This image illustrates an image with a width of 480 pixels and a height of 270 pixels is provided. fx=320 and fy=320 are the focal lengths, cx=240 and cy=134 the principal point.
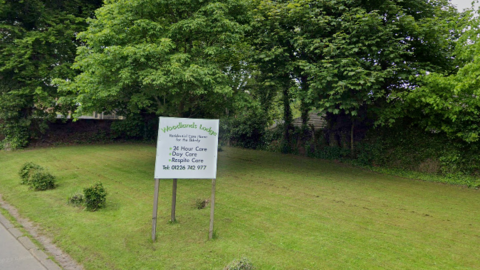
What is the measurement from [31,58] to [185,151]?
18904 mm

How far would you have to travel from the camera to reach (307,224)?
6887 millimetres

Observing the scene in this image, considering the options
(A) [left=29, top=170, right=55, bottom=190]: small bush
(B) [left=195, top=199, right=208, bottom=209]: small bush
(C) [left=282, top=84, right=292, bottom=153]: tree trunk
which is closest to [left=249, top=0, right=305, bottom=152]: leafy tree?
(C) [left=282, top=84, right=292, bottom=153]: tree trunk

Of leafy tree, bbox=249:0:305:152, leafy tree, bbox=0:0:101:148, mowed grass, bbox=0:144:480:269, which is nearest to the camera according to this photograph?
mowed grass, bbox=0:144:480:269

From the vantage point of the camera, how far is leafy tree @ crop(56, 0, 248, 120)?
10.4m

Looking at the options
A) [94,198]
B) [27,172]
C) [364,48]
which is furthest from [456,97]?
A: [27,172]

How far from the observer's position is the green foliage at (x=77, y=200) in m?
8.13

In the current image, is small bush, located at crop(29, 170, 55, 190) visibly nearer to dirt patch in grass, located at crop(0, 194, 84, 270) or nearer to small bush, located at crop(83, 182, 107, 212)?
dirt patch in grass, located at crop(0, 194, 84, 270)

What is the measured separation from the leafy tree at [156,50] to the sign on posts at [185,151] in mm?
4214

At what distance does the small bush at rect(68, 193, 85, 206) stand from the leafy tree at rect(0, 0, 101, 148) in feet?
42.6

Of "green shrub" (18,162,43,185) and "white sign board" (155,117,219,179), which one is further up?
"white sign board" (155,117,219,179)

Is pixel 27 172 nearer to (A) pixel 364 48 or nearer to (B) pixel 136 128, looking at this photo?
(A) pixel 364 48

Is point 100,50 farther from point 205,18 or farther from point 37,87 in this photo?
point 37,87

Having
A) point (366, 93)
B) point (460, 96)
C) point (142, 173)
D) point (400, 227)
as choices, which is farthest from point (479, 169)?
point (142, 173)

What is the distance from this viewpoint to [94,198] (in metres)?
7.77
